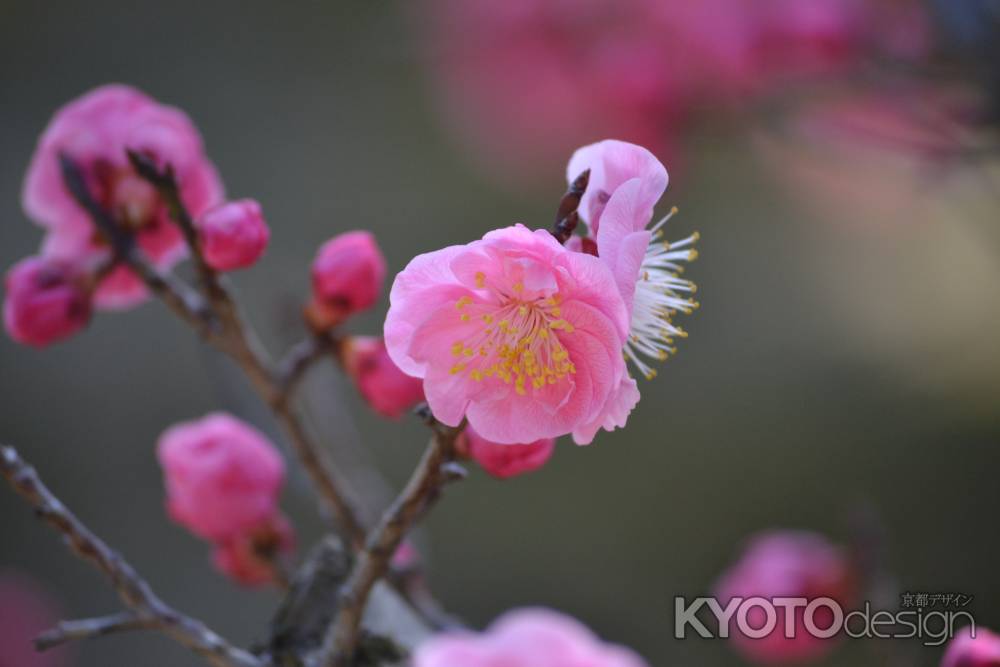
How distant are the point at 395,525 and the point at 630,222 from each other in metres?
0.17

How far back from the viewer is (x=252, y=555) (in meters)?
0.65

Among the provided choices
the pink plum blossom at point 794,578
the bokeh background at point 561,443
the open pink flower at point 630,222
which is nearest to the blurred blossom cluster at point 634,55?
the bokeh background at point 561,443

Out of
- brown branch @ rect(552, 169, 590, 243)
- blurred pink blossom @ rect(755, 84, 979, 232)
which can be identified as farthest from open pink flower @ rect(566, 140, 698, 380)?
blurred pink blossom @ rect(755, 84, 979, 232)

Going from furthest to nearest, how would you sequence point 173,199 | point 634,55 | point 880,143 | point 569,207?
1. point 634,55
2. point 880,143
3. point 173,199
4. point 569,207

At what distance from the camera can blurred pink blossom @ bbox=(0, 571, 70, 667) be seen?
129 cm

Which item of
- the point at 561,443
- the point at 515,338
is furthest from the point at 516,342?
the point at 561,443

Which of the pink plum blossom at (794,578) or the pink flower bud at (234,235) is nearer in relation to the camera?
the pink flower bud at (234,235)

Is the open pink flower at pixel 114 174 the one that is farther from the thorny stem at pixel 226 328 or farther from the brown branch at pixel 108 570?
the brown branch at pixel 108 570

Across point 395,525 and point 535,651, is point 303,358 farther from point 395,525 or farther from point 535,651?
point 535,651

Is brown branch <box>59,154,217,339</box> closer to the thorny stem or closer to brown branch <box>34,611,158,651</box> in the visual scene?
the thorny stem

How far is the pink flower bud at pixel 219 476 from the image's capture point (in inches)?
23.9

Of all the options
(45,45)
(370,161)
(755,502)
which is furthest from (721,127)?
(45,45)

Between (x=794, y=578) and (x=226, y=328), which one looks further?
(x=794, y=578)

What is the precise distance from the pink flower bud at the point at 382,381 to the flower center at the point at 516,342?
0.11 m
